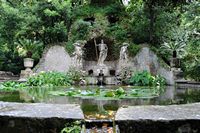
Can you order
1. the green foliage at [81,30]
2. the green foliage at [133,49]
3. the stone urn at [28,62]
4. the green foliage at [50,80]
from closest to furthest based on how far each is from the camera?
the green foliage at [50,80]
the green foliage at [133,49]
the stone urn at [28,62]
the green foliage at [81,30]

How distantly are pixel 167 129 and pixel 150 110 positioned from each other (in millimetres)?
701

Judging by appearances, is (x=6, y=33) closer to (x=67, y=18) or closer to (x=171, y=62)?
(x=67, y=18)

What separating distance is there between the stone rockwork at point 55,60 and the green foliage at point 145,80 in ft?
15.7

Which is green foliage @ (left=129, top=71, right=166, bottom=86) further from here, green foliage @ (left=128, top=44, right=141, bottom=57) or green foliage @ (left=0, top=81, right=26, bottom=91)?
green foliage @ (left=0, top=81, right=26, bottom=91)

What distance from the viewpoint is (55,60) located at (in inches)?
866

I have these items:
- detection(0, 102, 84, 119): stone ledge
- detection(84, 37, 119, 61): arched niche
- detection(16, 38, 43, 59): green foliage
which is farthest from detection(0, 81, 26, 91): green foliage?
detection(0, 102, 84, 119): stone ledge

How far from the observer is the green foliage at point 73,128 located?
153 inches

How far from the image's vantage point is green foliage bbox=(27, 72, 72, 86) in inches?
693

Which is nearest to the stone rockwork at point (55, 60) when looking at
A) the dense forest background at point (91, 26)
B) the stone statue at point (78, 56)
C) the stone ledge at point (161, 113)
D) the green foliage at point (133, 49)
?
the dense forest background at point (91, 26)

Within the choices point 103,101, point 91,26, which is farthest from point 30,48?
point 103,101

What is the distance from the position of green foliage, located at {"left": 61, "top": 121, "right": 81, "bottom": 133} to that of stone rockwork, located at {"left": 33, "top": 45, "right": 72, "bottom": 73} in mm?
17580

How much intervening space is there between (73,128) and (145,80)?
48.5ft

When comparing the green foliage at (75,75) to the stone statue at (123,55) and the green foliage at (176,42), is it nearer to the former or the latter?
the stone statue at (123,55)

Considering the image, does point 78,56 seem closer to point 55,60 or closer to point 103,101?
point 55,60
